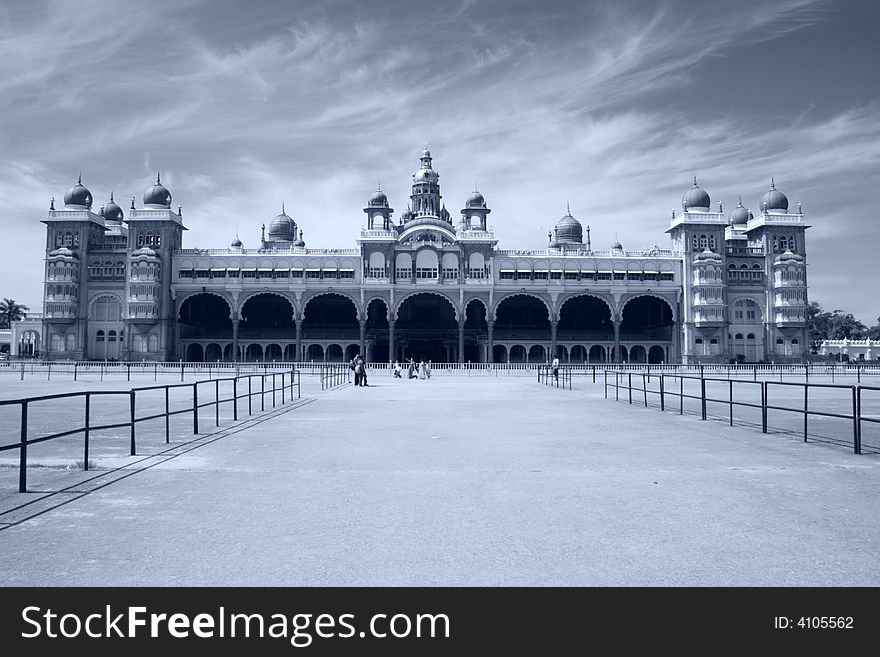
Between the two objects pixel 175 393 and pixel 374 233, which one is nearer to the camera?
pixel 175 393

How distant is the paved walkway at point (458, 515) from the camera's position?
185 inches

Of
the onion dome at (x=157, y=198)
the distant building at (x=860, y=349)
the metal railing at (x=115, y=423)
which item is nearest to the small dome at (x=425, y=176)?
the onion dome at (x=157, y=198)

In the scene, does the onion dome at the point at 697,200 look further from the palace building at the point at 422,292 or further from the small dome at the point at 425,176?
the small dome at the point at 425,176

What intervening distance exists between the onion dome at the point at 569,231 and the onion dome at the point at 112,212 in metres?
49.3

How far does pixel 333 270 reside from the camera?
64.3 metres

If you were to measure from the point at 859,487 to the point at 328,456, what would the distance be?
6.72 m

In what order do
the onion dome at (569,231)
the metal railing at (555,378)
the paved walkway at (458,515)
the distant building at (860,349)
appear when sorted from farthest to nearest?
the distant building at (860,349), the onion dome at (569,231), the metal railing at (555,378), the paved walkway at (458,515)

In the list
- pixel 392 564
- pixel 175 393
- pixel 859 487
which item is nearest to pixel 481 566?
pixel 392 564

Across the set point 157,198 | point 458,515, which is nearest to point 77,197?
point 157,198

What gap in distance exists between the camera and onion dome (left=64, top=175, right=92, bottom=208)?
6662 centimetres

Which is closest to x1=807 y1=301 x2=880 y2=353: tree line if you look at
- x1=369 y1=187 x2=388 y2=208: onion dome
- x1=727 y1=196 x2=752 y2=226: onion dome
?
x1=727 y1=196 x2=752 y2=226: onion dome

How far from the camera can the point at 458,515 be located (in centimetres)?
641

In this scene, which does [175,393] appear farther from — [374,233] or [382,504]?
[374,233]

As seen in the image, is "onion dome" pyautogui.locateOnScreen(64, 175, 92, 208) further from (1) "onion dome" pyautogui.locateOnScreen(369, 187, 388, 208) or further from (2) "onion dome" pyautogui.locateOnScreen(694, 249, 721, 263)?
(2) "onion dome" pyautogui.locateOnScreen(694, 249, 721, 263)
